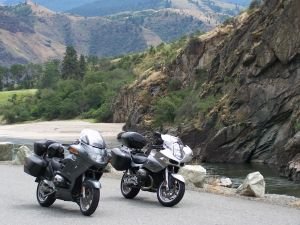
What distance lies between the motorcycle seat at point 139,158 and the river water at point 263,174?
44.6 feet

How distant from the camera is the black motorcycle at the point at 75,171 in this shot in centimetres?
1080

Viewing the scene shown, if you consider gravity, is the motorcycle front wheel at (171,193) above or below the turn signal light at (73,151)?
below

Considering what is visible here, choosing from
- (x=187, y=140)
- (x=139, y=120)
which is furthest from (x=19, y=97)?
(x=187, y=140)

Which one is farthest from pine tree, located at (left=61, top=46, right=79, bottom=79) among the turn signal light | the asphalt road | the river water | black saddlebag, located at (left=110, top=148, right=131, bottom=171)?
the turn signal light

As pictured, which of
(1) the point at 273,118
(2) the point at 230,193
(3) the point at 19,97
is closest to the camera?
(2) the point at 230,193

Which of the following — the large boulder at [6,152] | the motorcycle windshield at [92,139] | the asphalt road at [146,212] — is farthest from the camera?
the large boulder at [6,152]

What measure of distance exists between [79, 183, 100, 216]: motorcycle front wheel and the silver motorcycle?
180cm

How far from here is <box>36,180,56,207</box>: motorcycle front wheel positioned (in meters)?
11.9

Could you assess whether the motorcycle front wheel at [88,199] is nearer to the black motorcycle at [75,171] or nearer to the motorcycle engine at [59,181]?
the black motorcycle at [75,171]

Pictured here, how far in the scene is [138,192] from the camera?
533 inches

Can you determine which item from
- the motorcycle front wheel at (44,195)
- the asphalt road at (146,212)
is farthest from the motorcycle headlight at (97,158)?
the motorcycle front wheel at (44,195)

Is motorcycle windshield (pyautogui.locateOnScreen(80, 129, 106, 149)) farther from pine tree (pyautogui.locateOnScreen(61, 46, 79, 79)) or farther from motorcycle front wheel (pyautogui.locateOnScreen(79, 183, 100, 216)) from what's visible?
pine tree (pyautogui.locateOnScreen(61, 46, 79, 79))

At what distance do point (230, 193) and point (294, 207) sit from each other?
2.57 meters

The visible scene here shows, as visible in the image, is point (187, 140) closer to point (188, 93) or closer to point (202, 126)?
point (202, 126)
